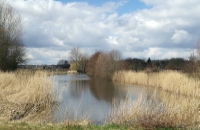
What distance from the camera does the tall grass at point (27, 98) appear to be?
30.3ft

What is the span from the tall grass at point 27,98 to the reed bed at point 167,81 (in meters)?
6.46

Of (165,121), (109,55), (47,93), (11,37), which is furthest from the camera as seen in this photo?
(109,55)

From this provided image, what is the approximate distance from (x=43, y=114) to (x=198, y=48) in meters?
10.2

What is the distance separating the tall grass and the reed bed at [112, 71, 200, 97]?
21.2 ft

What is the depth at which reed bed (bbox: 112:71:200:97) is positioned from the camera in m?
13.4

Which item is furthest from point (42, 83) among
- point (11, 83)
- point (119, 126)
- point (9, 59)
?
point (9, 59)

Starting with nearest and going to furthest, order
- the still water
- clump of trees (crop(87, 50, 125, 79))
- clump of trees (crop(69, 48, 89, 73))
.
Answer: the still water → clump of trees (crop(87, 50, 125, 79)) → clump of trees (crop(69, 48, 89, 73))

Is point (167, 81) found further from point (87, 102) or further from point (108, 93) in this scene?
point (87, 102)

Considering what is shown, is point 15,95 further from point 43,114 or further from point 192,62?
point 192,62

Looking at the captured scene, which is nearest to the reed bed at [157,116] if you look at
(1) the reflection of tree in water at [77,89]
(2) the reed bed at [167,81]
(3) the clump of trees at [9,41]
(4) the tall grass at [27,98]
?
(2) the reed bed at [167,81]

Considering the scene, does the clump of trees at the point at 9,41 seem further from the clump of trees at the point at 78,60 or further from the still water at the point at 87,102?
the clump of trees at the point at 78,60

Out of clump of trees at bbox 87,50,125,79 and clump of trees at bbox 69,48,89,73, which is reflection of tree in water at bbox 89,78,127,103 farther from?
clump of trees at bbox 69,48,89,73

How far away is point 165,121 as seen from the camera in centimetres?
643

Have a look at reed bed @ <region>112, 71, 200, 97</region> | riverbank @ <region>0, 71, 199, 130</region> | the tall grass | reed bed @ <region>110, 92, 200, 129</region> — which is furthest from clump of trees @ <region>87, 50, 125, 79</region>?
reed bed @ <region>110, 92, 200, 129</region>
